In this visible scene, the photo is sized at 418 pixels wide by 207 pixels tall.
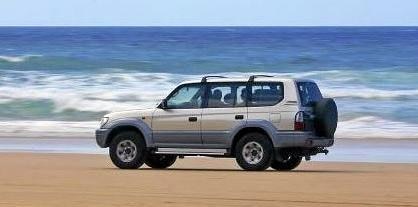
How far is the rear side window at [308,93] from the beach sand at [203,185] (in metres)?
1.07

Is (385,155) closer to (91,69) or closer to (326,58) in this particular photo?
(91,69)

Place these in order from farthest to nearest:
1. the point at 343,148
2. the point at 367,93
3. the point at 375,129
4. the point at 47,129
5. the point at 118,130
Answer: the point at 367,93, the point at 47,129, the point at 375,129, the point at 343,148, the point at 118,130

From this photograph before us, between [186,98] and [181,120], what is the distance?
40cm

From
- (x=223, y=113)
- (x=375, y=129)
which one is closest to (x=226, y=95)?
(x=223, y=113)

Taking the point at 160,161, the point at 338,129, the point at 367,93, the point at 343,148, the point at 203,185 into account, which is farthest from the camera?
the point at 367,93

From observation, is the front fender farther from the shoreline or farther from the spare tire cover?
the shoreline

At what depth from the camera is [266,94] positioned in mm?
19500

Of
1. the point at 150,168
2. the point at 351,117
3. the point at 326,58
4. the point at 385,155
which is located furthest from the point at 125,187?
the point at 326,58

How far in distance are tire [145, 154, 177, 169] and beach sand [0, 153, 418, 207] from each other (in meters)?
0.20

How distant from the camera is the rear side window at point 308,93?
19312 millimetres

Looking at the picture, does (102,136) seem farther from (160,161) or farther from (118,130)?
(160,161)

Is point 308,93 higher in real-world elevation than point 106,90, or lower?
lower

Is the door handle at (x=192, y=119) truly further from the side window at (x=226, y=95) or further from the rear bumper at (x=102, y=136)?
the rear bumper at (x=102, y=136)

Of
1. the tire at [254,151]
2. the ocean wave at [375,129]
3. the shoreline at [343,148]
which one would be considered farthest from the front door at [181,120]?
the ocean wave at [375,129]
